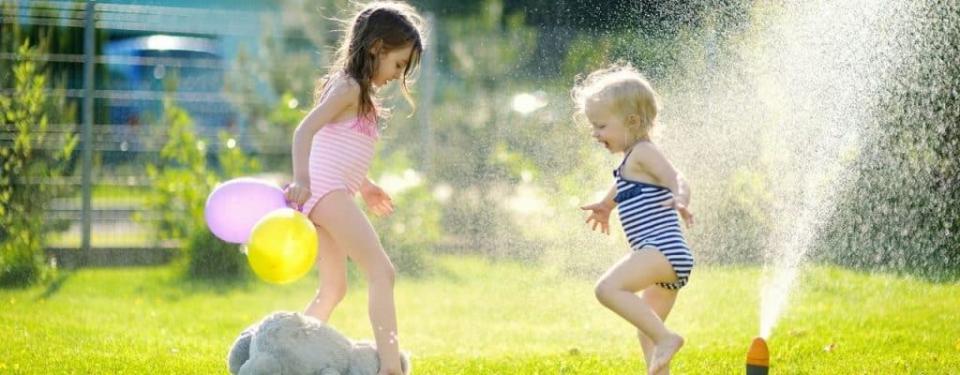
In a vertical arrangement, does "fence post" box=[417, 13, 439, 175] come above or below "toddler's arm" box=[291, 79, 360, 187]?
below

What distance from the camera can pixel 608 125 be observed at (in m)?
4.35

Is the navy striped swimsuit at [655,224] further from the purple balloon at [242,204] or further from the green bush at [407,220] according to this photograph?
the green bush at [407,220]

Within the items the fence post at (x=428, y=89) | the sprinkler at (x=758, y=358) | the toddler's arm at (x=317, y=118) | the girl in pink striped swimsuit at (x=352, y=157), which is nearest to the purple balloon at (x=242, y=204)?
the girl in pink striped swimsuit at (x=352, y=157)

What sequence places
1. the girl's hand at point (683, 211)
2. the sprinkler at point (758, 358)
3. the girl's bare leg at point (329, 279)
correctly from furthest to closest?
the girl's bare leg at point (329, 279)
the girl's hand at point (683, 211)
the sprinkler at point (758, 358)

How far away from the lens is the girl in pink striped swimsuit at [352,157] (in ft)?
14.4

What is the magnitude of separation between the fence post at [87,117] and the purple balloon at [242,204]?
17.2ft

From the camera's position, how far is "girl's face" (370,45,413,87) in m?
4.54

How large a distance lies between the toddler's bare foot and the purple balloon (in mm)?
1419

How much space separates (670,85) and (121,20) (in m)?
4.42

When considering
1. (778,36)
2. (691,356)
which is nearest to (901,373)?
(691,356)

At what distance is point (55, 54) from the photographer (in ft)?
31.7

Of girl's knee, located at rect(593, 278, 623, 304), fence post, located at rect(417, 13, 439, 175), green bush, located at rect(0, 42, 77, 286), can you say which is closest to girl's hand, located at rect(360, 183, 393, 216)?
girl's knee, located at rect(593, 278, 623, 304)

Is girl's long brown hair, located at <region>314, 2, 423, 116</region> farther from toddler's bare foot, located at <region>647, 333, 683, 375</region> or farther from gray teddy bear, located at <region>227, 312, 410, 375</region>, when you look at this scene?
toddler's bare foot, located at <region>647, 333, 683, 375</region>

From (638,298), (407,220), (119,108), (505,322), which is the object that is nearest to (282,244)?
(638,298)
